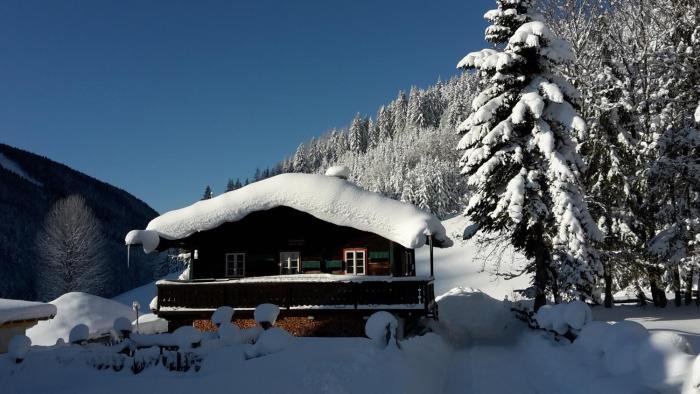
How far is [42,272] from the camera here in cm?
5056

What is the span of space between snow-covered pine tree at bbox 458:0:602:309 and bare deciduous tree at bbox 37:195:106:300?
42802 millimetres

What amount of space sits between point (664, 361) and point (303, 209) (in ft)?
44.7

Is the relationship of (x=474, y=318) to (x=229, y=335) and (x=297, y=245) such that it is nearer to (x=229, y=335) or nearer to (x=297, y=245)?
(x=297, y=245)

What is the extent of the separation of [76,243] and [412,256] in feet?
130

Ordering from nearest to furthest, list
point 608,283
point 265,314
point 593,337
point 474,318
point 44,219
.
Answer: point 593,337
point 265,314
point 608,283
point 474,318
point 44,219

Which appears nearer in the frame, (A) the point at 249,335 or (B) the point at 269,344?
(B) the point at 269,344

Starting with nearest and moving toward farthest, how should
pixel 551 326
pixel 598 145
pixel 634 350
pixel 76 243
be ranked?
pixel 634 350
pixel 551 326
pixel 598 145
pixel 76 243

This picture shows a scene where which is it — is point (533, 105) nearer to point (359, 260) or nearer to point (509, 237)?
point (509, 237)

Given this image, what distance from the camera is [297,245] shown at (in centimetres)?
2111

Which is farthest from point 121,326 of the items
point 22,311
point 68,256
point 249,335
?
point 68,256

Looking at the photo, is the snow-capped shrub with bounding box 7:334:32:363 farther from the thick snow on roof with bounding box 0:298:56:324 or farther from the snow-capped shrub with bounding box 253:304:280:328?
the thick snow on roof with bounding box 0:298:56:324

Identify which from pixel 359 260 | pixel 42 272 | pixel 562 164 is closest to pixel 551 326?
pixel 562 164

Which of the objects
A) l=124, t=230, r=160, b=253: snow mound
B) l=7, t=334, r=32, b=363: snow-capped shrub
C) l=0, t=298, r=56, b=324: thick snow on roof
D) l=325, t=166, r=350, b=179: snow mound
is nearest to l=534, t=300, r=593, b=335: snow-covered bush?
l=325, t=166, r=350, b=179: snow mound

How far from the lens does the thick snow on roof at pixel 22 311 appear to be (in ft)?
58.2
